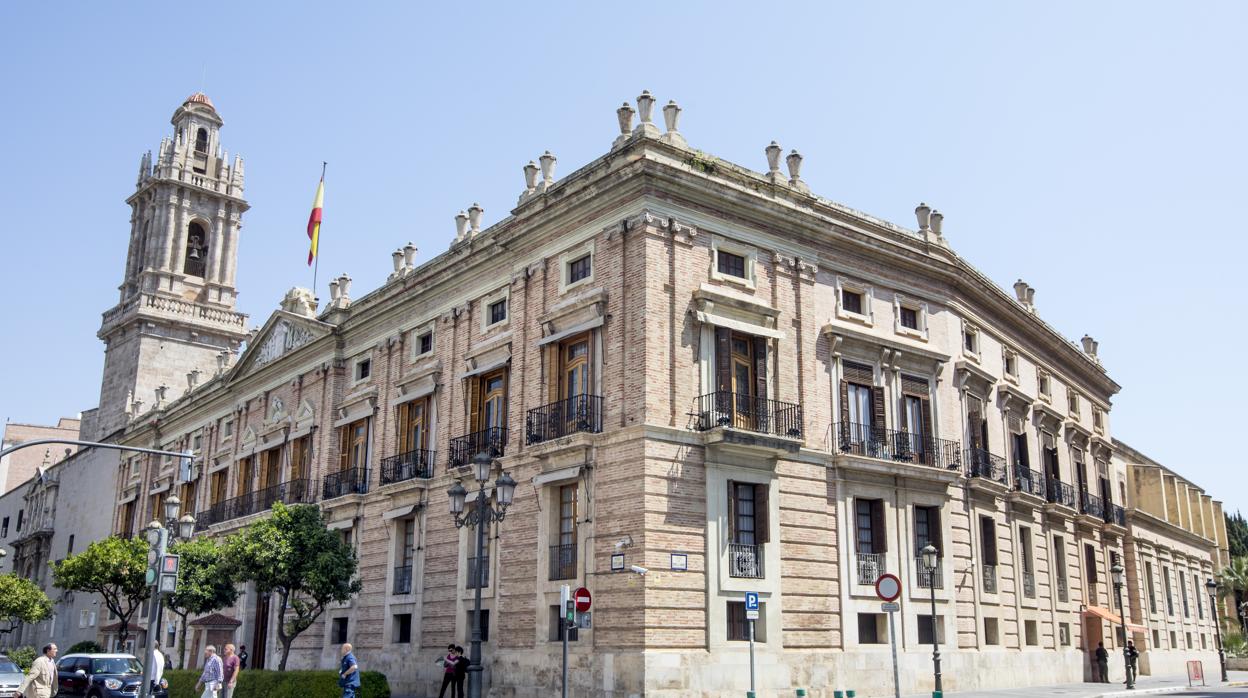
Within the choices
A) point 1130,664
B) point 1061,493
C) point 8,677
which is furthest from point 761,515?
point 8,677

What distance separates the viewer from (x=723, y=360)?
83.1 ft

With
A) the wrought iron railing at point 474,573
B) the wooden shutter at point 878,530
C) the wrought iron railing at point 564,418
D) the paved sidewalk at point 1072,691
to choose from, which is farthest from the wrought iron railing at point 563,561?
the paved sidewalk at point 1072,691

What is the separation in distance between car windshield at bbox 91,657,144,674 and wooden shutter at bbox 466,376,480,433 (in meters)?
10.1

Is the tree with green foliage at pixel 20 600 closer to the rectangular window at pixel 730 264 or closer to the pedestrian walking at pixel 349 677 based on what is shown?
the pedestrian walking at pixel 349 677

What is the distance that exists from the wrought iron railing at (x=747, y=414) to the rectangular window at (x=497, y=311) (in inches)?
296

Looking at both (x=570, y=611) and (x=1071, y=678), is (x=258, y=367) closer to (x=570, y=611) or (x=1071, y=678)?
(x=570, y=611)

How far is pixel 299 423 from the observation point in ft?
128

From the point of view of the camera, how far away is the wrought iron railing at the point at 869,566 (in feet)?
87.5

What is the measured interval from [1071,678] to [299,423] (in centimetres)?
2697

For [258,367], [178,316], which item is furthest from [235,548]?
[178,316]

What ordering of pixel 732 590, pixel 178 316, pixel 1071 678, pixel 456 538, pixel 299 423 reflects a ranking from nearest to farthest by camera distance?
pixel 732 590, pixel 456 538, pixel 1071 678, pixel 299 423, pixel 178 316

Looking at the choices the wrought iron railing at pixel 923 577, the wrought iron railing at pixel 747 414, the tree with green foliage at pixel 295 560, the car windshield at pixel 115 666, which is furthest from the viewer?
the tree with green foliage at pixel 295 560

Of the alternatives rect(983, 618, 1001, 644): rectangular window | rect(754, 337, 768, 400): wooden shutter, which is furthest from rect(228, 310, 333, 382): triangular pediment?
rect(983, 618, 1001, 644): rectangular window

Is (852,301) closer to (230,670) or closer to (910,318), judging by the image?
(910,318)
